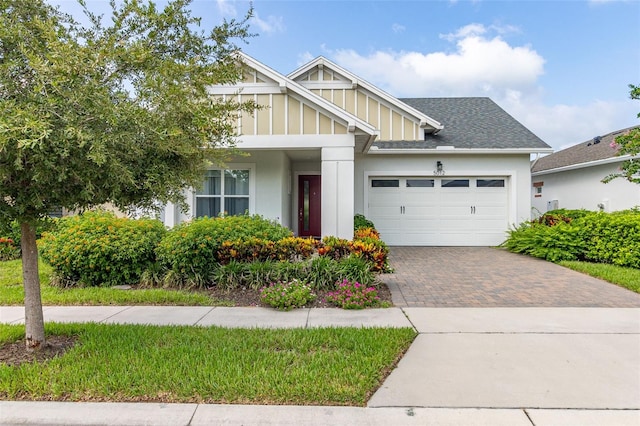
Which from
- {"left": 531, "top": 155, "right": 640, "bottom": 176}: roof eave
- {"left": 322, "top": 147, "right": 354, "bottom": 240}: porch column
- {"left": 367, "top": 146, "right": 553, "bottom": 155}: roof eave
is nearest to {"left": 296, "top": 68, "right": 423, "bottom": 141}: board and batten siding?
{"left": 367, "top": 146, "right": 553, "bottom": 155}: roof eave

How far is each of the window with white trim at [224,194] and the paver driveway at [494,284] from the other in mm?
4812

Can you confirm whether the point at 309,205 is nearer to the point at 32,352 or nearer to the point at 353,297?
the point at 353,297

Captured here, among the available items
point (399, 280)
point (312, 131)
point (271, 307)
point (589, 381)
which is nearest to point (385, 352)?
point (589, 381)

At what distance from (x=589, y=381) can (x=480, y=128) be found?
12.4 metres

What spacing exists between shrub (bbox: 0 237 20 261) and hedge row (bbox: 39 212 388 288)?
477cm

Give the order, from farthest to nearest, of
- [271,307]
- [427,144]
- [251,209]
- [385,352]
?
1. [427,144]
2. [251,209]
3. [271,307]
4. [385,352]

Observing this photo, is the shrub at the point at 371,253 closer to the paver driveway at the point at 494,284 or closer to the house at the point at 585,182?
the paver driveway at the point at 494,284

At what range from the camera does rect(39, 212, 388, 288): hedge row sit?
6.70 m

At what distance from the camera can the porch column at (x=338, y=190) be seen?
8.93 meters

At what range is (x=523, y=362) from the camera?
12.3 feet

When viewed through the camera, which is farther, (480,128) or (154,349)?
(480,128)

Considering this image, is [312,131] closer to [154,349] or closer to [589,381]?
[154,349]

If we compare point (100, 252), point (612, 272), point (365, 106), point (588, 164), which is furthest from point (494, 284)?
point (588, 164)

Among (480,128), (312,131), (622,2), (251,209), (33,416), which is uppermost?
(622,2)
